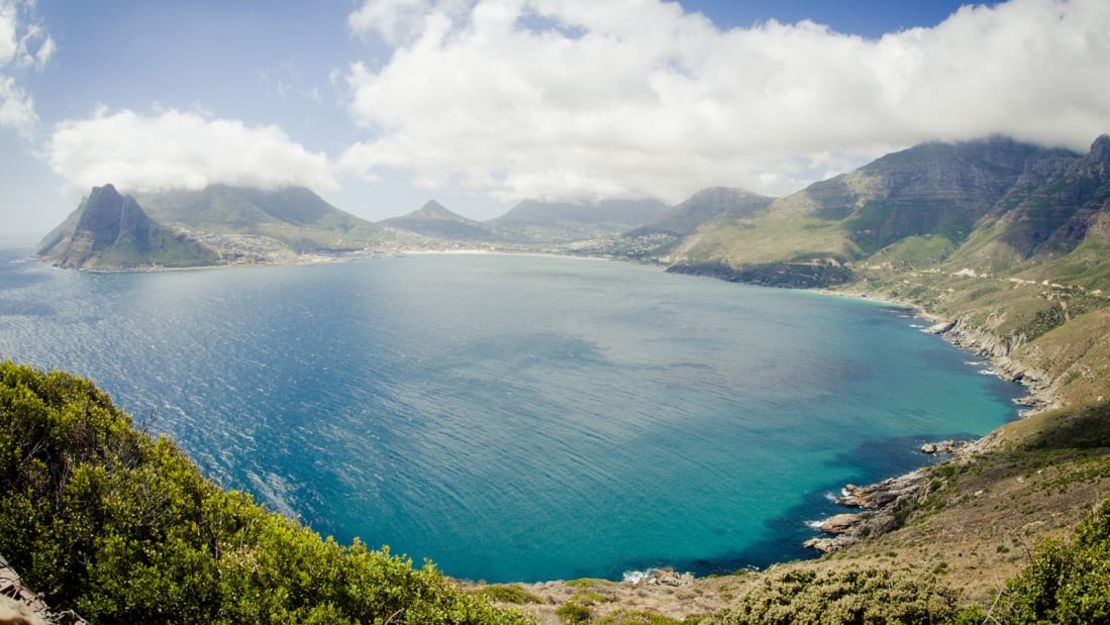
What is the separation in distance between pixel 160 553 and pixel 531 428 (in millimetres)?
85413

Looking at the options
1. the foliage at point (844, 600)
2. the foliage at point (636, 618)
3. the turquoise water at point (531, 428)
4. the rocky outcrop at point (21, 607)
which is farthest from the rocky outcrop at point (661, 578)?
the rocky outcrop at point (21, 607)

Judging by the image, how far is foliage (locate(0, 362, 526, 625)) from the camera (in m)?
28.0

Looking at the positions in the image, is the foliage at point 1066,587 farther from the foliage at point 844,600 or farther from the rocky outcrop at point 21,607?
the rocky outcrop at point 21,607

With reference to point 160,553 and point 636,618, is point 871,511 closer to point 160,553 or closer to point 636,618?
point 636,618

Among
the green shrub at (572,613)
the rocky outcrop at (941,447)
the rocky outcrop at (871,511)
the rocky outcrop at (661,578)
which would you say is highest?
the green shrub at (572,613)

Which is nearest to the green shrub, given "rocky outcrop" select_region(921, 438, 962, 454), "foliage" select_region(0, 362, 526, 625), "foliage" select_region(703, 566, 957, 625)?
"foliage" select_region(703, 566, 957, 625)

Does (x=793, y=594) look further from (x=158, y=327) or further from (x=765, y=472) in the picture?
(x=158, y=327)

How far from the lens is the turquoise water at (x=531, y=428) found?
3095 inches

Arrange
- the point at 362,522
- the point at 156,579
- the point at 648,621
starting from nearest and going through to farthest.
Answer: the point at 156,579
the point at 648,621
the point at 362,522

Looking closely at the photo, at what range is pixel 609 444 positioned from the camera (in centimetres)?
10781

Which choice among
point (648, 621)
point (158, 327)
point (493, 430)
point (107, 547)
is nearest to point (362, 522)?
point (493, 430)

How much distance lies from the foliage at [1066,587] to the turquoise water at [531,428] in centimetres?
4378

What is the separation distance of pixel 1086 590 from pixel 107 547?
2160 inches

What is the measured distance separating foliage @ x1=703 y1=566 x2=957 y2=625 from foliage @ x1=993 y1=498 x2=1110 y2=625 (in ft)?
11.2
